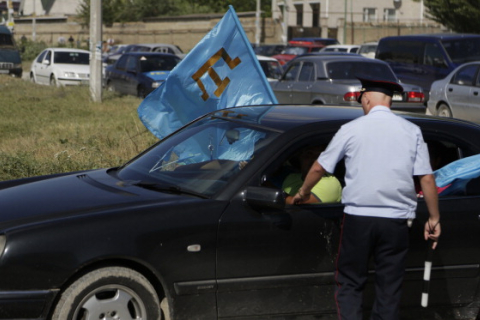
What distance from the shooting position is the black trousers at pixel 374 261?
427 centimetres

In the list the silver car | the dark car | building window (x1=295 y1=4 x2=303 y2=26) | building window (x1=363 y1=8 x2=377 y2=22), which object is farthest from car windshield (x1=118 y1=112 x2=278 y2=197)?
building window (x1=295 y1=4 x2=303 y2=26)

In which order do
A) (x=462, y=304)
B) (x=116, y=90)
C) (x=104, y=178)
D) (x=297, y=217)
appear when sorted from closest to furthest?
(x=297, y=217) < (x=462, y=304) < (x=104, y=178) < (x=116, y=90)

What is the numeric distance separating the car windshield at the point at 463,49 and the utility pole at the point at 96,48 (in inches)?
346

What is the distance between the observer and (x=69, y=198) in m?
4.79

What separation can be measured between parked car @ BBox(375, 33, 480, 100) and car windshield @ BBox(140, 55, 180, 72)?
6204 millimetres

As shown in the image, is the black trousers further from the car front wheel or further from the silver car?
the car front wheel

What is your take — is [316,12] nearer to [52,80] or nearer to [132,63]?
[52,80]

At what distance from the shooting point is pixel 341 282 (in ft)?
14.5

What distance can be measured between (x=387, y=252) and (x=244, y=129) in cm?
140

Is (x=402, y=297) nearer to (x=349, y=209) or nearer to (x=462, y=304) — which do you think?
(x=462, y=304)

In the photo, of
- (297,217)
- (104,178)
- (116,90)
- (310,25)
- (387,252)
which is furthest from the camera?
(310,25)

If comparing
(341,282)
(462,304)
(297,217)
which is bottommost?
(462,304)

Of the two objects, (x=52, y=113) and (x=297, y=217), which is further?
(x=52, y=113)

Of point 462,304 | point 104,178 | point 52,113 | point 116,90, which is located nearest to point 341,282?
point 462,304
